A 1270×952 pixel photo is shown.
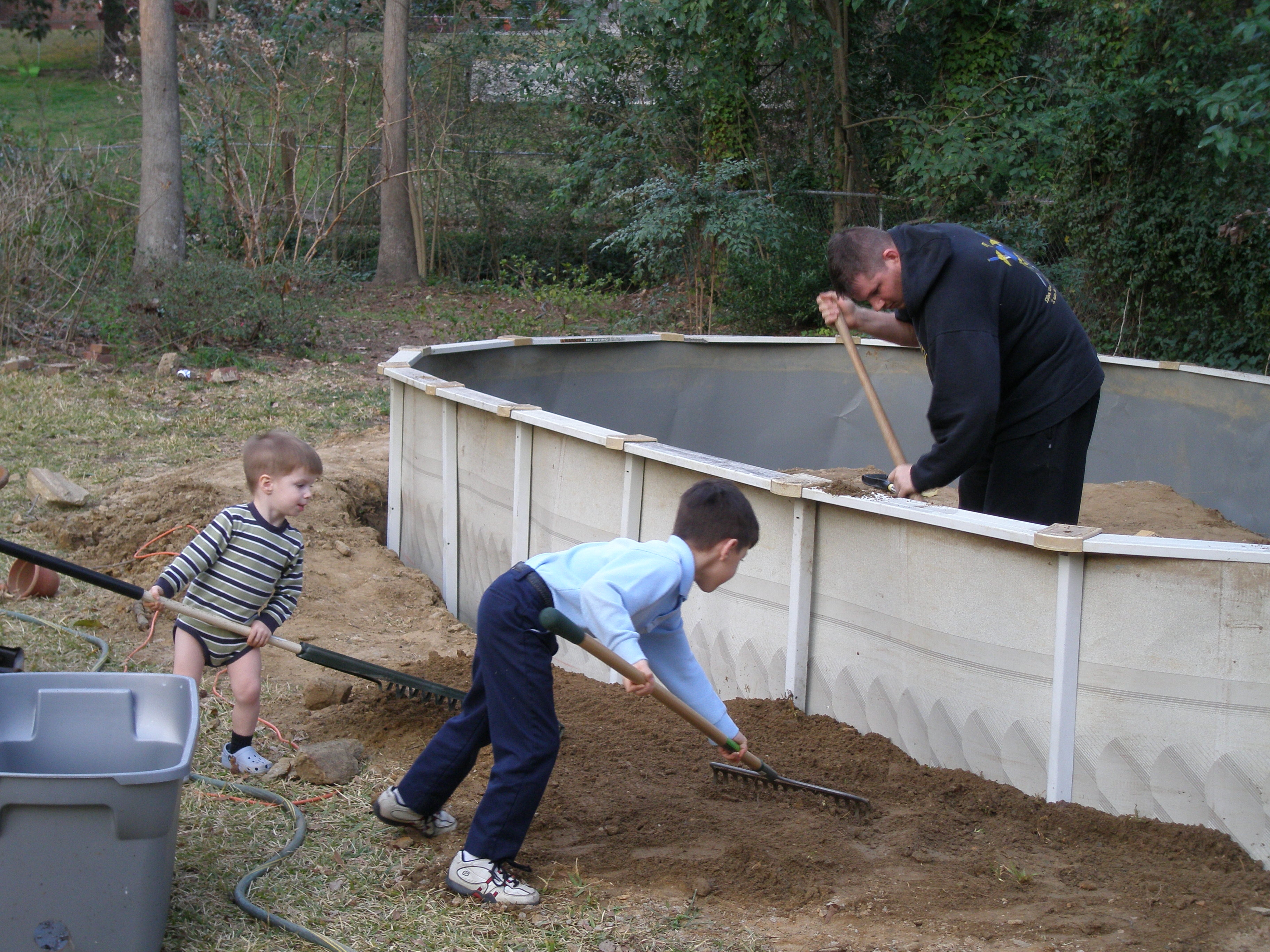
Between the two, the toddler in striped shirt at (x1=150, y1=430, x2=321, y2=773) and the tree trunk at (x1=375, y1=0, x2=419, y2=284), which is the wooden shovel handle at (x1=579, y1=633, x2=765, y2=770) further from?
the tree trunk at (x1=375, y1=0, x2=419, y2=284)

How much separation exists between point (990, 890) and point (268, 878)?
197 cm

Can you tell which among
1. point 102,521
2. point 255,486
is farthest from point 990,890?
point 102,521

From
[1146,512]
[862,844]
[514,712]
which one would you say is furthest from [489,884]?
[1146,512]

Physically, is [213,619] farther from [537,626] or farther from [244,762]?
[537,626]

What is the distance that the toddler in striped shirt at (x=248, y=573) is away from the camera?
3570mm

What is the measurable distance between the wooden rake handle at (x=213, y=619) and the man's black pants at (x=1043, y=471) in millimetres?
2536

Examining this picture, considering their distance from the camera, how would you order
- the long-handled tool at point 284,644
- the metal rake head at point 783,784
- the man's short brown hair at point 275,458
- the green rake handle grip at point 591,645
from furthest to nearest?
the man's short brown hair at point 275,458
the metal rake head at point 783,784
the long-handled tool at point 284,644
the green rake handle grip at point 591,645

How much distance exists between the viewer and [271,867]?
3049mm

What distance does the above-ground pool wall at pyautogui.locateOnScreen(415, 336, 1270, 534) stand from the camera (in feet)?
23.4

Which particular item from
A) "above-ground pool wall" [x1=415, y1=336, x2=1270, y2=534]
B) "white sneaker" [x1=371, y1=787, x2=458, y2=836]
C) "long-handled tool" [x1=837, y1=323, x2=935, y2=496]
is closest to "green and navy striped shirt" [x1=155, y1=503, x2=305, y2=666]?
"white sneaker" [x1=371, y1=787, x2=458, y2=836]

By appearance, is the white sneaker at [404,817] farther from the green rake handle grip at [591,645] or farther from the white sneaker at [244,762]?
the green rake handle grip at [591,645]

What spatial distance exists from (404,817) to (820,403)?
613cm

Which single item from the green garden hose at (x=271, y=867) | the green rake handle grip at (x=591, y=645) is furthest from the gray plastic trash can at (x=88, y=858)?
the green rake handle grip at (x=591, y=645)

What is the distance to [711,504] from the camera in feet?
9.23
